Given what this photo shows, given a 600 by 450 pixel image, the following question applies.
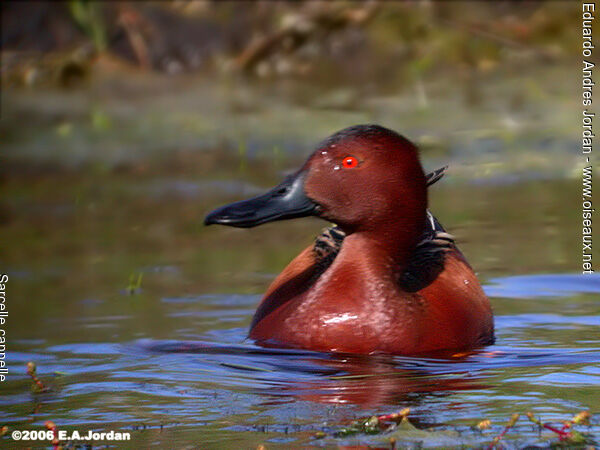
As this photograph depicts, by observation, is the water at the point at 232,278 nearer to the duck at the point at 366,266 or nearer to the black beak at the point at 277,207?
the duck at the point at 366,266

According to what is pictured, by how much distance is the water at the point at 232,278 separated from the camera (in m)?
4.51

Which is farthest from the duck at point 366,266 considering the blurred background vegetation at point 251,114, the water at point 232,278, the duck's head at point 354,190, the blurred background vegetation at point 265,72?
Result: the blurred background vegetation at point 265,72

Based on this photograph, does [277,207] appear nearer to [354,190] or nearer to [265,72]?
[354,190]

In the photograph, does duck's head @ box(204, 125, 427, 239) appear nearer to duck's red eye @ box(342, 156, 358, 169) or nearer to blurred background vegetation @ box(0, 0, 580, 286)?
duck's red eye @ box(342, 156, 358, 169)

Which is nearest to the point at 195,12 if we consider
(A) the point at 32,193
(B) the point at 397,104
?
(B) the point at 397,104

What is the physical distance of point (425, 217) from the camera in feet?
18.9

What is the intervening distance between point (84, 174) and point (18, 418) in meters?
5.80

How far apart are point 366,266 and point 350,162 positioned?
17.4 inches

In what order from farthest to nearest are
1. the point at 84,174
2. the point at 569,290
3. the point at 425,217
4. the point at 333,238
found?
the point at 84,174
the point at 569,290
the point at 333,238
the point at 425,217

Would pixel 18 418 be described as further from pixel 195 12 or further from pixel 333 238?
pixel 195 12

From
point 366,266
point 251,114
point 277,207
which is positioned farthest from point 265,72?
point 366,266

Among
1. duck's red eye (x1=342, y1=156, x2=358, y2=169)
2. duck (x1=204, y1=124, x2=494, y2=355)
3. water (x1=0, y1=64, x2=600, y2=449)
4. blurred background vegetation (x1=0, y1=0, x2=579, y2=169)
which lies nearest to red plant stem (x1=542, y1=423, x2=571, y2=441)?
water (x1=0, y1=64, x2=600, y2=449)

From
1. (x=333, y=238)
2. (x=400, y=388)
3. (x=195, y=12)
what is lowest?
(x=400, y=388)

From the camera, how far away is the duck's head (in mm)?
5645
